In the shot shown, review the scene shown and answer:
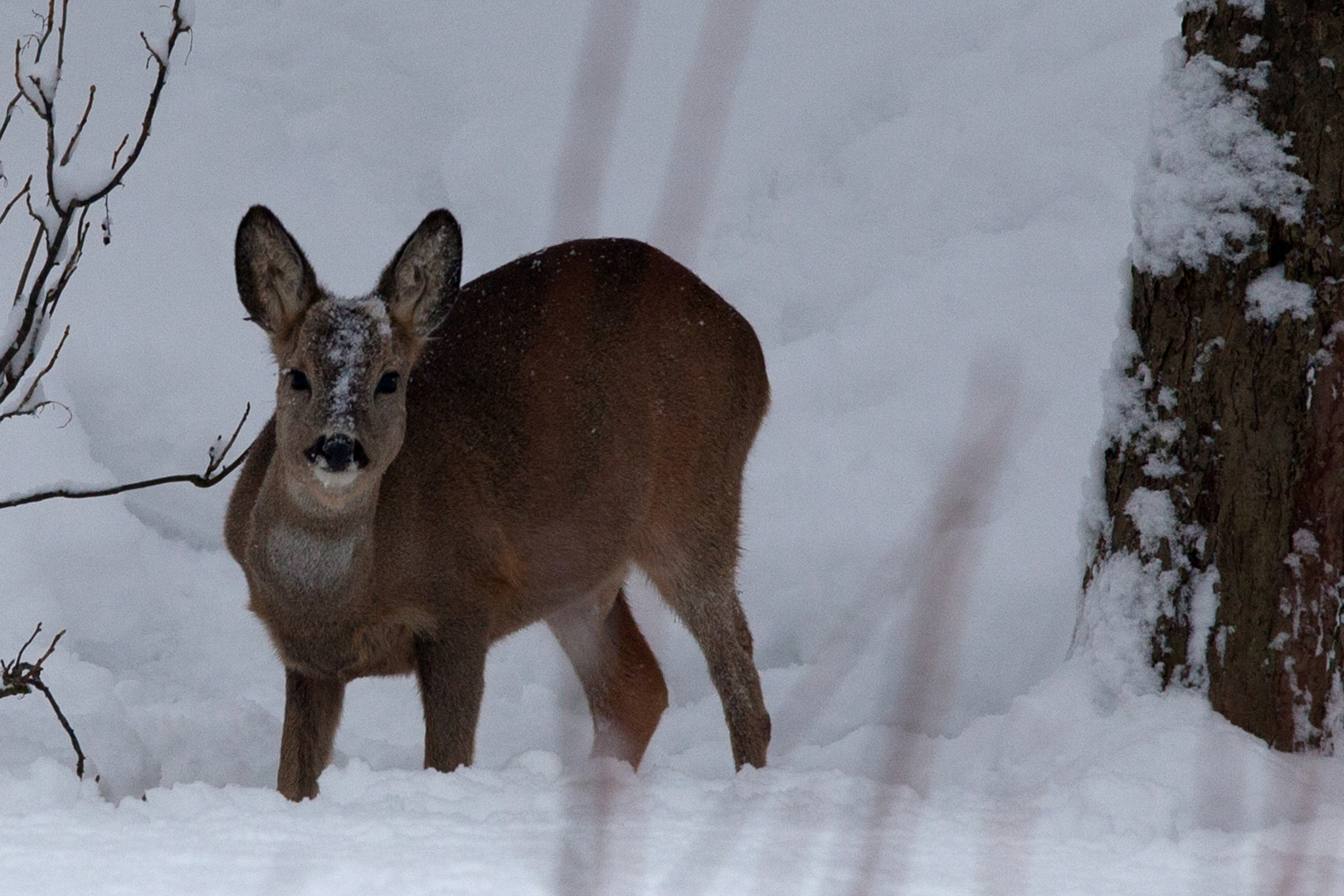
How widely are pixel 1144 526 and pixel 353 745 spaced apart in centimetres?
279

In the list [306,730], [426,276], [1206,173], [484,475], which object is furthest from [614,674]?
[1206,173]

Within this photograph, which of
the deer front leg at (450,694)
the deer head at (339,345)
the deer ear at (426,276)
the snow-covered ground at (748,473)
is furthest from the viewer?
the deer ear at (426,276)

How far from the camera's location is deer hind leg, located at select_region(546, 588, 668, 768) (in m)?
6.00

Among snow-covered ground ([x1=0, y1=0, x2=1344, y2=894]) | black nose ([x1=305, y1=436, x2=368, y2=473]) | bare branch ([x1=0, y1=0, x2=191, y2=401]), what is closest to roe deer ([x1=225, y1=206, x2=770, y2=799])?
black nose ([x1=305, y1=436, x2=368, y2=473])

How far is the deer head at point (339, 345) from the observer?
15.4ft

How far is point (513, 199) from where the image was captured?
853 centimetres

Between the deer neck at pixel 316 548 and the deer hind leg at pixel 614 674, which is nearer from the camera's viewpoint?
the deer neck at pixel 316 548

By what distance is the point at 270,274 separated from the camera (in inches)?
198

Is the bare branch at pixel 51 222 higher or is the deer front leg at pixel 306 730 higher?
the bare branch at pixel 51 222

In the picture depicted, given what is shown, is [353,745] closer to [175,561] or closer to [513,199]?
[175,561]

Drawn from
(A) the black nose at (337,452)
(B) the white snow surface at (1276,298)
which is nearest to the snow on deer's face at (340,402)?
(A) the black nose at (337,452)

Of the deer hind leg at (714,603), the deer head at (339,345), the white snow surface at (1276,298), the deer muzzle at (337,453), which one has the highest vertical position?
the white snow surface at (1276,298)

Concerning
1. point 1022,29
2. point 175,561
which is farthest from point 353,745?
point 1022,29

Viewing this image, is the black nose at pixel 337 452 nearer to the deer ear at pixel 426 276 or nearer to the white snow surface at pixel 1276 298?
the deer ear at pixel 426 276
